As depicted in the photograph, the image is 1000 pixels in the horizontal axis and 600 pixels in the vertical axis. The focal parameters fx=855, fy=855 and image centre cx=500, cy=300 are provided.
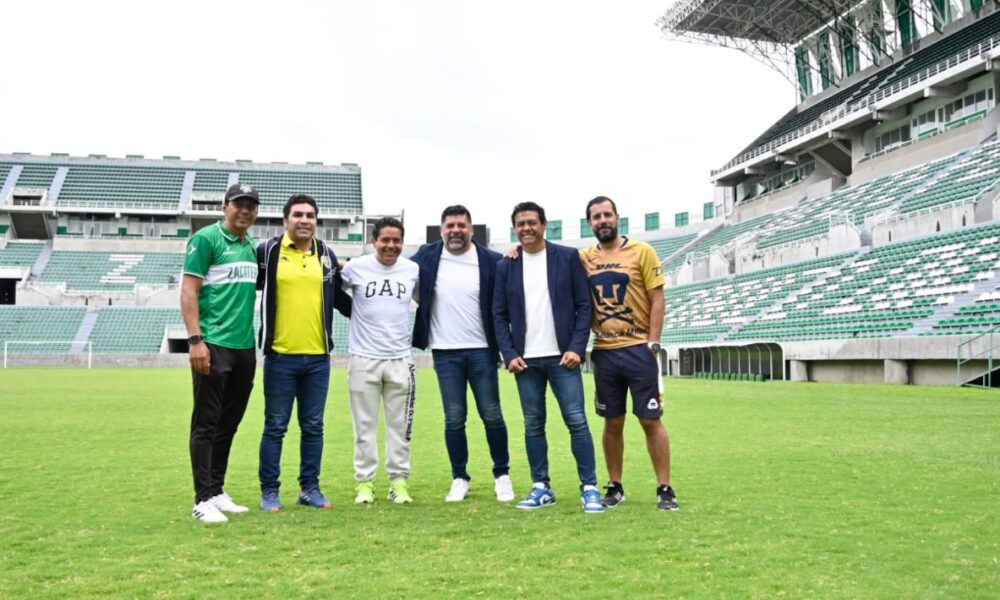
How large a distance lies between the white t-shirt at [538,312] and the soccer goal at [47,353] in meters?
40.4

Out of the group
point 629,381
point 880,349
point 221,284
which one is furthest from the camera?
point 880,349

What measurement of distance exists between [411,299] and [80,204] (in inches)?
2427

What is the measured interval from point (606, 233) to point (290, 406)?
2.47 meters

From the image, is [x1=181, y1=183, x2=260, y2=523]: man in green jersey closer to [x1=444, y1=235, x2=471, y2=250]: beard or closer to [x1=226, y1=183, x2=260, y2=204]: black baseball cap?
[x1=226, y1=183, x2=260, y2=204]: black baseball cap

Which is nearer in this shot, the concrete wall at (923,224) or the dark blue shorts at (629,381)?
the dark blue shorts at (629,381)

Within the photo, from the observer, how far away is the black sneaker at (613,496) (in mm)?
5660

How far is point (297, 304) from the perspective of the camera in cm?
581

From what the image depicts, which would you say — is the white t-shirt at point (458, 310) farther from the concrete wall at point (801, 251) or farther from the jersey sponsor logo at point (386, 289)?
the concrete wall at point (801, 251)

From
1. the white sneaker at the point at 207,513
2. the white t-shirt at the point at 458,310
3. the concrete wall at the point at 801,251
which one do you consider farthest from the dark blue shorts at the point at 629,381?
the concrete wall at the point at 801,251

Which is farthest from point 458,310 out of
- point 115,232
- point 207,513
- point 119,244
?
point 115,232

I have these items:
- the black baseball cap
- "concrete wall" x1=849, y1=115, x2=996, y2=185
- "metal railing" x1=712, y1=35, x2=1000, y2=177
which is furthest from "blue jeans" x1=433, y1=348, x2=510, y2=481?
"metal railing" x1=712, y1=35, x2=1000, y2=177

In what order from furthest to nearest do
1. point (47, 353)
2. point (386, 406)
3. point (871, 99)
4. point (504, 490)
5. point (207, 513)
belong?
1. point (47, 353)
2. point (871, 99)
3. point (386, 406)
4. point (504, 490)
5. point (207, 513)

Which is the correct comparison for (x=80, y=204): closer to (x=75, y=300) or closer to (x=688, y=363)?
(x=75, y=300)

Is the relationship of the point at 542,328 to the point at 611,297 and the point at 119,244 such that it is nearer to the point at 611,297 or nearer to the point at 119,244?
the point at 611,297
